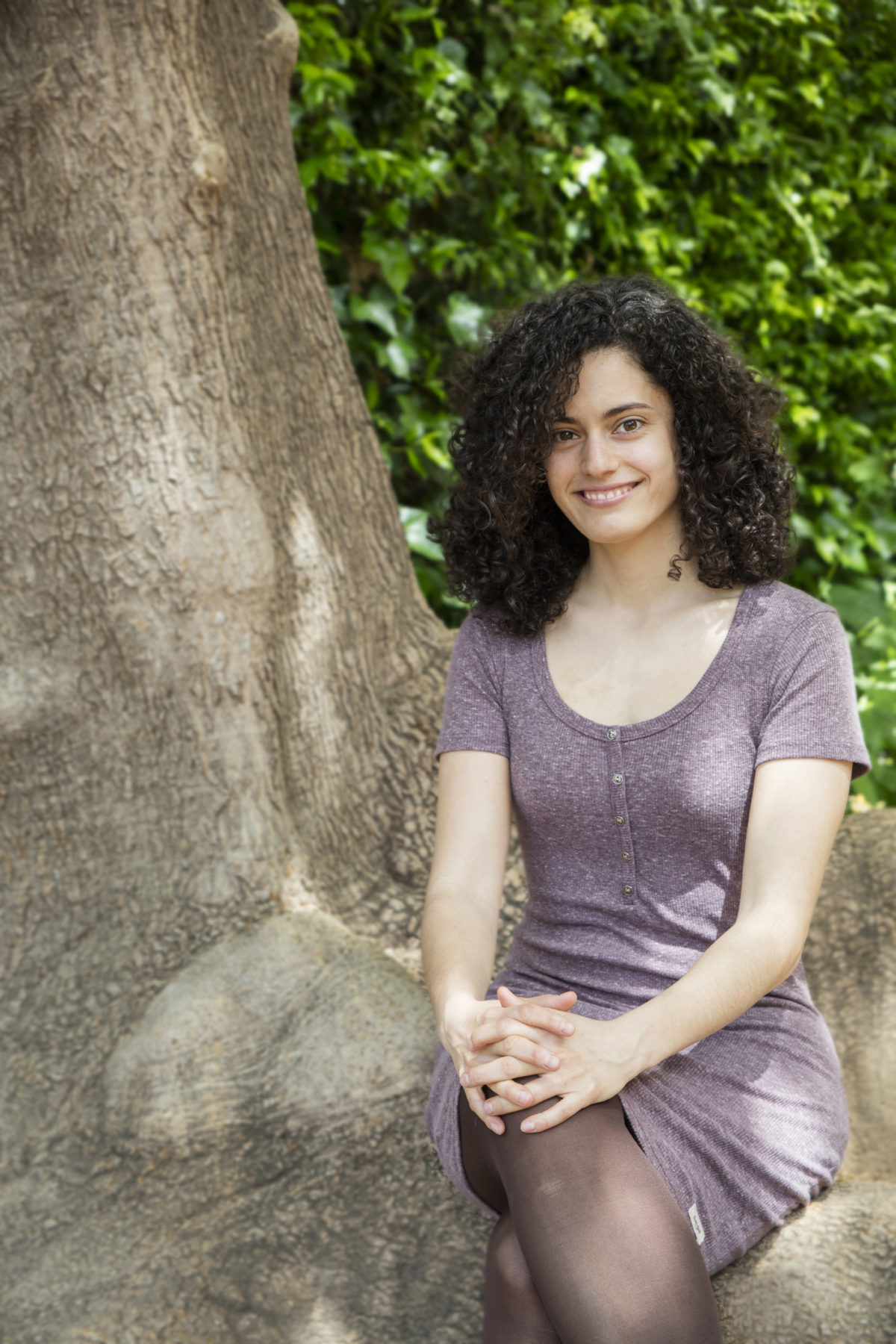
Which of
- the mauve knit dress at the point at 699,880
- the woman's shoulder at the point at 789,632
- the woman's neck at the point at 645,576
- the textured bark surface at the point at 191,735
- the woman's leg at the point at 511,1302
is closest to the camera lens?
the woman's leg at the point at 511,1302

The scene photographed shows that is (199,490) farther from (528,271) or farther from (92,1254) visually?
(528,271)

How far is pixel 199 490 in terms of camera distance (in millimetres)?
2377

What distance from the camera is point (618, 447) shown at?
1834mm

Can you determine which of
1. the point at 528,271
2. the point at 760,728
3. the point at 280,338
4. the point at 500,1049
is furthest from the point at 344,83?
the point at 500,1049

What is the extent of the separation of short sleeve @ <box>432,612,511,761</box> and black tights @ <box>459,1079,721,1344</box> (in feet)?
2.01

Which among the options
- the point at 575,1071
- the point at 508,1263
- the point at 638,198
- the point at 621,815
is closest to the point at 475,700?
the point at 621,815

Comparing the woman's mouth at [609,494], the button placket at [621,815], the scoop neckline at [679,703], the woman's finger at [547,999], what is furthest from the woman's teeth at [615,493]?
the woman's finger at [547,999]

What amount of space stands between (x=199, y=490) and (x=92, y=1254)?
4.75 ft

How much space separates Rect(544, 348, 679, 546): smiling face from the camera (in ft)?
5.99

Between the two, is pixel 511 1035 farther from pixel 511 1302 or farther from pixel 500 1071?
pixel 511 1302

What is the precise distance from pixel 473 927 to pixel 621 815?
30 centimetres

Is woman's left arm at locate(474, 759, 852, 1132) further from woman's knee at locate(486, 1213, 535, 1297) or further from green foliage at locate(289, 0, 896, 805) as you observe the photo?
green foliage at locate(289, 0, 896, 805)

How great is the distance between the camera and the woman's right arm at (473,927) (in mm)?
1534

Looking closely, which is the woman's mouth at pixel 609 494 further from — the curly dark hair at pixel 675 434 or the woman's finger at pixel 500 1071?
the woman's finger at pixel 500 1071
